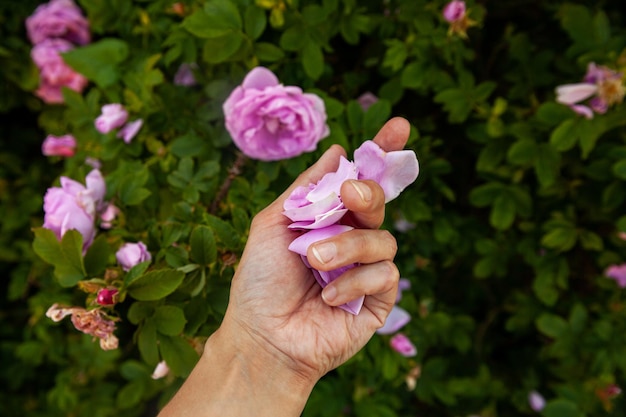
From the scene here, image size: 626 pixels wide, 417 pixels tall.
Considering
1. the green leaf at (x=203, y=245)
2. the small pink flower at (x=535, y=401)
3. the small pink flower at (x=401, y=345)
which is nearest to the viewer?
the green leaf at (x=203, y=245)

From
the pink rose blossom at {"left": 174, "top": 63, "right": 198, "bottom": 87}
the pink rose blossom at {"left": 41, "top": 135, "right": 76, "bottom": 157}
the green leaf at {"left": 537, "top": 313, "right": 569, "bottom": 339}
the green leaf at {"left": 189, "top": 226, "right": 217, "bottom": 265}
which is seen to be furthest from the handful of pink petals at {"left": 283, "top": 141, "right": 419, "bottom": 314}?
the green leaf at {"left": 537, "top": 313, "right": 569, "bottom": 339}

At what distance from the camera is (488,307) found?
2.44m

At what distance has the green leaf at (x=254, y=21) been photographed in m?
1.30

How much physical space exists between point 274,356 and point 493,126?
37.9 inches

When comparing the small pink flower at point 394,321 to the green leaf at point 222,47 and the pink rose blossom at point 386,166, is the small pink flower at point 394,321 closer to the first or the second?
the pink rose blossom at point 386,166

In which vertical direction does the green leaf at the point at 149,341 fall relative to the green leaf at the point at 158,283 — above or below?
below

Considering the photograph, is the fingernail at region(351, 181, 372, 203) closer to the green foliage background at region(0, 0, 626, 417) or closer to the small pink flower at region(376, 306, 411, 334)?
the green foliage background at region(0, 0, 626, 417)

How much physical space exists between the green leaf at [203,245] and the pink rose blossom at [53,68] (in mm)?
1042

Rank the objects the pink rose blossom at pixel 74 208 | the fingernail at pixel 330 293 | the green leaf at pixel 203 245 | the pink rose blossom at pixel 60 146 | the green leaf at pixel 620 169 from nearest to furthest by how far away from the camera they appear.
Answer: the fingernail at pixel 330 293 → the green leaf at pixel 203 245 → the pink rose blossom at pixel 74 208 → the green leaf at pixel 620 169 → the pink rose blossom at pixel 60 146

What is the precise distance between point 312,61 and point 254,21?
0.18 meters

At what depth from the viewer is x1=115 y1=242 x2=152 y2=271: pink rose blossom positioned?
1.11 metres

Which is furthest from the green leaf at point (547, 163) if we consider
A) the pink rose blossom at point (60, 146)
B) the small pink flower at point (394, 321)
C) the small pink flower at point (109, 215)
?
the pink rose blossom at point (60, 146)

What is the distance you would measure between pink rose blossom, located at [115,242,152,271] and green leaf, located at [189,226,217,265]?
126 millimetres

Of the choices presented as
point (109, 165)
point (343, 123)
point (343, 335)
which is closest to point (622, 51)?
point (343, 123)
